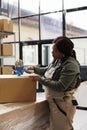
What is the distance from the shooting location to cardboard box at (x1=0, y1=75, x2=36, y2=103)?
1.77 meters

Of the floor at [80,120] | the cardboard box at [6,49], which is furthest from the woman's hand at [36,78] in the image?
the cardboard box at [6,49]

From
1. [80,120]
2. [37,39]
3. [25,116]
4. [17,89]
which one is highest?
[37,39]

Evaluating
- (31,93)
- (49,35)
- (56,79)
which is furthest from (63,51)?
(49,35)

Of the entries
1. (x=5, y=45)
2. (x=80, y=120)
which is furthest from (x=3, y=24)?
(x=80, y=120)

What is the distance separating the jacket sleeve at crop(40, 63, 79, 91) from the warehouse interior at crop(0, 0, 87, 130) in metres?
0.18

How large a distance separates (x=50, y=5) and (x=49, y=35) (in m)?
0.84

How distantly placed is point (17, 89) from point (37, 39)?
188 inches

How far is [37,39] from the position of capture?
6.48 m

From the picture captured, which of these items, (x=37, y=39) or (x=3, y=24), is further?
(x=37, y=39)

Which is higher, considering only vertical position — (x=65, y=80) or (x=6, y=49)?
(x=6, y=49)

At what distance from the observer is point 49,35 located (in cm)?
621

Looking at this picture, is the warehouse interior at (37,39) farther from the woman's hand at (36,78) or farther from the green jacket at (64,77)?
the green jacket at (64,77)

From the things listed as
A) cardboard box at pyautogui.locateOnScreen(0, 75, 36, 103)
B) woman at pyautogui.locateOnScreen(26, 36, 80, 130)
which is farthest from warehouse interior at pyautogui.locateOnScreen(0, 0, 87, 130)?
woman at pyautogui.locateOnScreen(26, 36, 80, 130)

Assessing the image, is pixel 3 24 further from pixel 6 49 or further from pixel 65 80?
pixel 65 80
